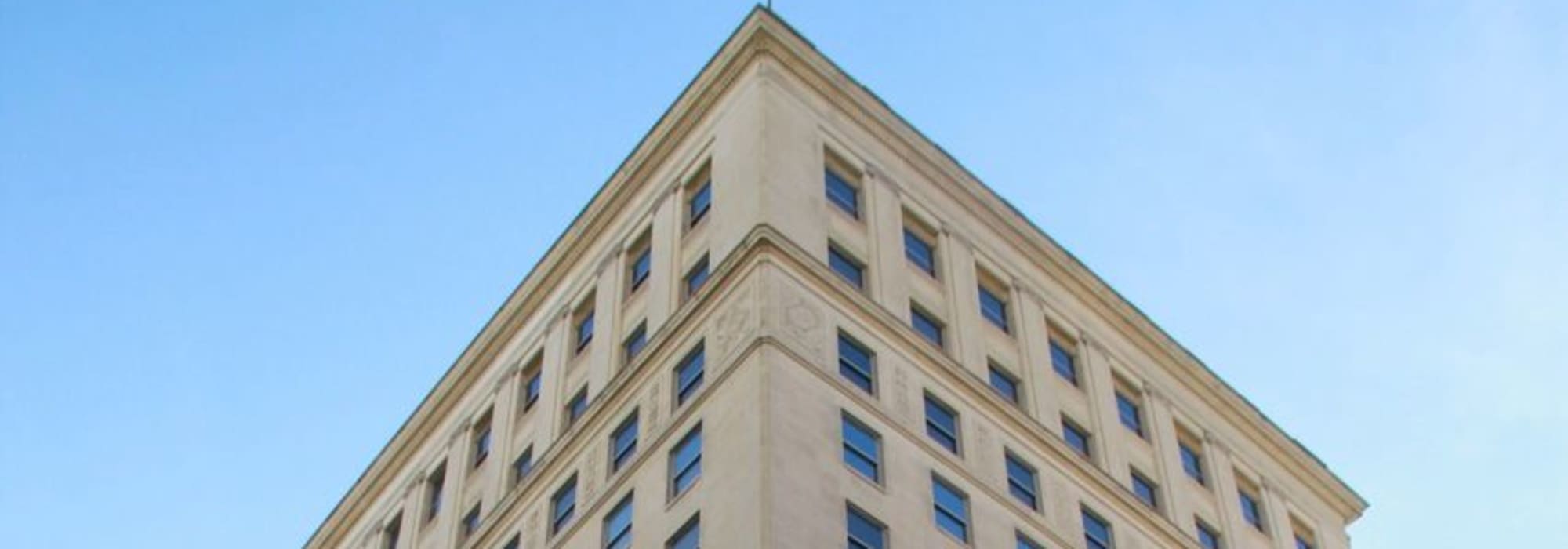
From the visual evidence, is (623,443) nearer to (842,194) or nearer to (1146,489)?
(842,194)

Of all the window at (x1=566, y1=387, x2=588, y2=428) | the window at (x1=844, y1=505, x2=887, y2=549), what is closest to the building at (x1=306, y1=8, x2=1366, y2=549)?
the window at (x1=844, y1=505, x2=887, y2=549)

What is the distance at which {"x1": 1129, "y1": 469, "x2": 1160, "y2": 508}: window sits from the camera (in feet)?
199

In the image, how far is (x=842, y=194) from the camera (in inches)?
2328

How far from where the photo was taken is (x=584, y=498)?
53750 mm

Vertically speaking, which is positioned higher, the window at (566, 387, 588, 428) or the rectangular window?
the rectangular window

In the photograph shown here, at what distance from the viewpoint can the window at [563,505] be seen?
54.8 metres

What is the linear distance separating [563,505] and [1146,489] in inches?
688

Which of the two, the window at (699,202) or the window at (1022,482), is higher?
the window at (699,202)

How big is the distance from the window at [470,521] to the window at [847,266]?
46.2 feet

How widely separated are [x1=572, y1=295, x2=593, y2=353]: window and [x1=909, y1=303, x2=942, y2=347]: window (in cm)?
1049

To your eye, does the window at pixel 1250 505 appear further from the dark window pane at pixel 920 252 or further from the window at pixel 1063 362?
the dark window pane at pixel 920 252

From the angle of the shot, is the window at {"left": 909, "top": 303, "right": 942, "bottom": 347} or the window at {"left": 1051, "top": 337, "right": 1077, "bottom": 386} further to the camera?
the window at {"left": 1051, "top": 337, "right": 1077, "bottom": 386}

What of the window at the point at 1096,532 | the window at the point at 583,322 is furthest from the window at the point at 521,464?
the window at the point at 1096,532

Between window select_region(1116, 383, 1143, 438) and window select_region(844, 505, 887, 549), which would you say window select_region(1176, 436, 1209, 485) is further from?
window select_region(844, 505, 887, 549)
